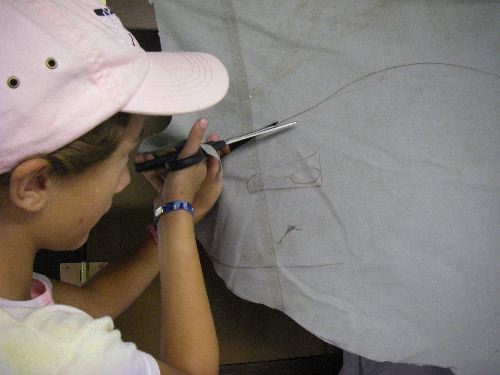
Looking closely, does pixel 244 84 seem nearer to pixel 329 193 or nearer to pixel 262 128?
pixel 262 128

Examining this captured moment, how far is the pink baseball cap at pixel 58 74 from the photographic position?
39 cm

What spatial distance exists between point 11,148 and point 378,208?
1.48 feet

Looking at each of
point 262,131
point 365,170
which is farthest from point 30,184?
point 365,170

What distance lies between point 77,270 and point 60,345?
1.48 ft

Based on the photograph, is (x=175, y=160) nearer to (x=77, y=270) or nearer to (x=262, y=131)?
(x=262, y=131)

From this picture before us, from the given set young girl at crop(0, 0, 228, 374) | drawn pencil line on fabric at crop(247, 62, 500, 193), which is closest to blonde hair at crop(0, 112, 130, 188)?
young girl at crop(0, 0, 228, 374)

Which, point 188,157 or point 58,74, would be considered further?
point 188,157

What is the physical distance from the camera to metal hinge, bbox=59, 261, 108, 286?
0.85 metres

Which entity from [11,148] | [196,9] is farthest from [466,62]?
[11,148]

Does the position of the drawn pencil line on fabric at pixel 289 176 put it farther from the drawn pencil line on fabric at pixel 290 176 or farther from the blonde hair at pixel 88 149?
the blonde hair at pixel 88 149

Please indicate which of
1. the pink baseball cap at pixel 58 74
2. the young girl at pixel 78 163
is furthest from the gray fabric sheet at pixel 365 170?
the pink baseball cap at pixel 58 74

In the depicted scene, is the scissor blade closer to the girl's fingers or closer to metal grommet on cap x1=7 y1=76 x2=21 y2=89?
the girl's fingers

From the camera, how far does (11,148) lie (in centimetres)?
40

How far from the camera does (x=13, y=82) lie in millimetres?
388
